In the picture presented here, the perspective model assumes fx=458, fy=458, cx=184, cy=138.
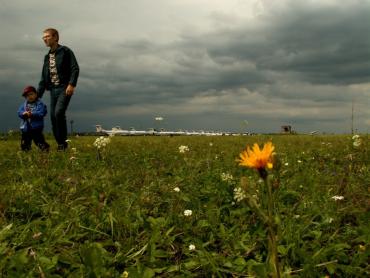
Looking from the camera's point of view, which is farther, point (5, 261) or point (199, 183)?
point (199, 183)

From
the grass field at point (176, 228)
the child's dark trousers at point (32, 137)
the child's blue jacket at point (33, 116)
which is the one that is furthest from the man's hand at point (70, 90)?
the grass field at point (176, 228)

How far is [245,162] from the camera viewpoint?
66.7 inches

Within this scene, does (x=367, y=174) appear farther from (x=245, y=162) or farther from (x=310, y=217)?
(x=245, y=162)

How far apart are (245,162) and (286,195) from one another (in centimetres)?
391

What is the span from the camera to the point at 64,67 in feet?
38.1

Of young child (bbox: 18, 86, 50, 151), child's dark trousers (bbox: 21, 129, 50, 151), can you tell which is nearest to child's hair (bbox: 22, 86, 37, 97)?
young child (bbox: 18, 86, 50, 151)

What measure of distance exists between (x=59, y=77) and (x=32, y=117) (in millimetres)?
1220

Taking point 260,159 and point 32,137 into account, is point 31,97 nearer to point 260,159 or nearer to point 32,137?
point 32,137

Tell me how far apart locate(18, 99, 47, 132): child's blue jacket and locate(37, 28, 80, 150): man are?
0.92 ft

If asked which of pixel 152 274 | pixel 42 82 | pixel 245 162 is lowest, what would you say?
pixel 152 274

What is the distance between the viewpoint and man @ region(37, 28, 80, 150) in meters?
11.4

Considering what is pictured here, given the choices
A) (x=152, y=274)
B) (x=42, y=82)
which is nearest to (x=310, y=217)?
(x=152, y=274)

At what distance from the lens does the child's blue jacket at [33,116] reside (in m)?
11.6

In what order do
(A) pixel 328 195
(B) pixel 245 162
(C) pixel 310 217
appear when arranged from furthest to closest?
(A) pixel 328 195 → (C) pixel 310 217 → (B) pixel 245 162
